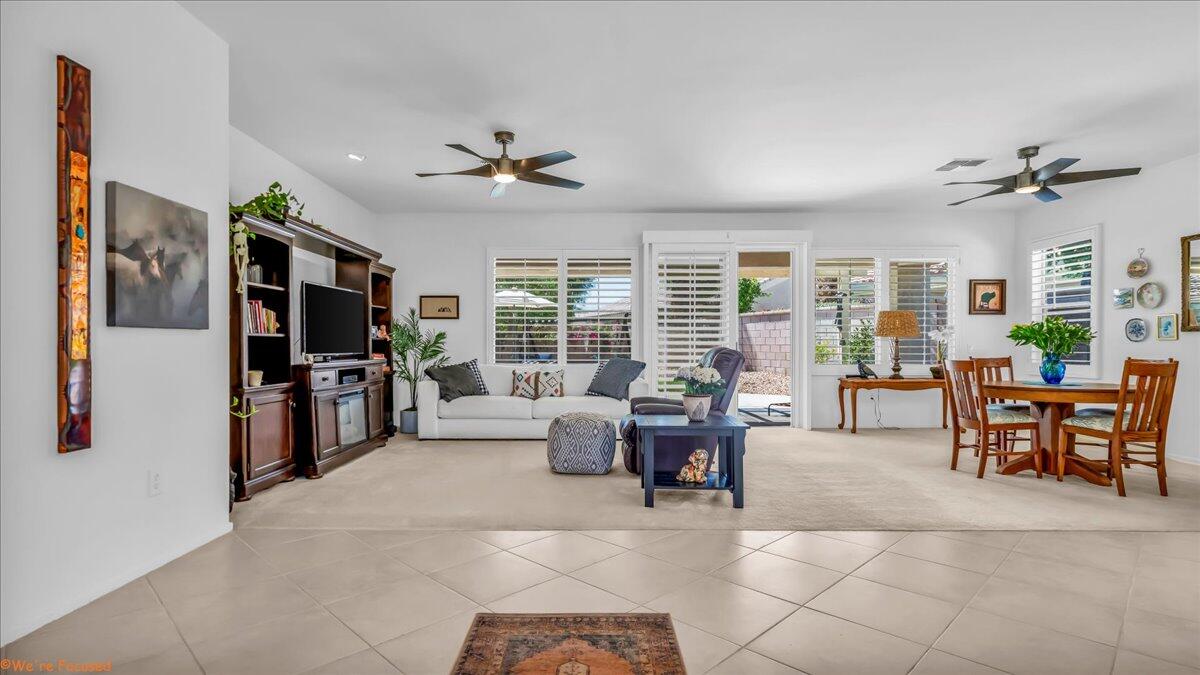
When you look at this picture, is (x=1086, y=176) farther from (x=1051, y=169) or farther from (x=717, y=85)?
(x=717, y=85)

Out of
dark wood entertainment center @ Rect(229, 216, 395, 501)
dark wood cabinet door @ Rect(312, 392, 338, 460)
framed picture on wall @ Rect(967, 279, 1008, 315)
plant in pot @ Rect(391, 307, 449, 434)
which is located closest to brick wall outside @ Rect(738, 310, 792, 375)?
framed picture on wall @ Rect(967, 279, 1008, 315)

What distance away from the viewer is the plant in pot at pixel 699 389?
373 centimetres

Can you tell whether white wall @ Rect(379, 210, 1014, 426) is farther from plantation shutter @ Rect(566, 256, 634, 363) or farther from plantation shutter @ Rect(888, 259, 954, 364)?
plantation shutter @ Rect(566, 256, 634, 363)

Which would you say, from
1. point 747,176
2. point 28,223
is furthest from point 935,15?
point 28,223

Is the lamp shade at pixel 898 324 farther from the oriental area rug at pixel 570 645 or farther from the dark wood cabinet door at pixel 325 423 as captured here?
the dark wood cabinet door at pixel 325 423

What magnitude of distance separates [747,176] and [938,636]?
4302 millimetres

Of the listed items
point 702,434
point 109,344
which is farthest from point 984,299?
point 109,344

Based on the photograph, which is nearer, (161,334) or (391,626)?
(391,626)

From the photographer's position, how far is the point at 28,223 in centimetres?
202

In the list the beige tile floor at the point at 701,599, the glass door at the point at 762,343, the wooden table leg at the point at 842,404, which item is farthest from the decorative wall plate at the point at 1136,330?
the glass door at the point at 762,343

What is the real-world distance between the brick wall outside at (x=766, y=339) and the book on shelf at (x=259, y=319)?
7.35m

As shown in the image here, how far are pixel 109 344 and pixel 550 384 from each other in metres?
4.12

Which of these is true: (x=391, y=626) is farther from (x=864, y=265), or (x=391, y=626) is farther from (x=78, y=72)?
(x=864, y=265)

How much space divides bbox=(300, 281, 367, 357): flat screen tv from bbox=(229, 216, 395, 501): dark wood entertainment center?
0.10m
